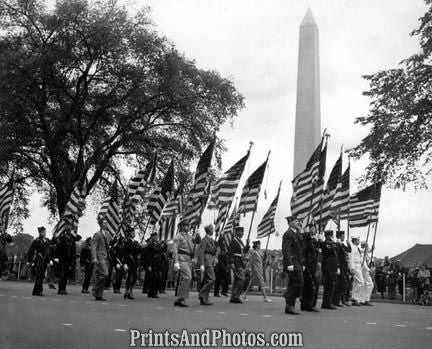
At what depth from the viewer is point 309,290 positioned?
43.7 ft

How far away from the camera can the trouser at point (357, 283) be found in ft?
56.0

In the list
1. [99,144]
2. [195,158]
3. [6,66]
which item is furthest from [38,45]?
[195,158]

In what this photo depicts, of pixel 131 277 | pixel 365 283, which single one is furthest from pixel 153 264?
pixel 365 283

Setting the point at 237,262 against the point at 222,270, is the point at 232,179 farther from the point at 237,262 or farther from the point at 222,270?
the point at 222,270

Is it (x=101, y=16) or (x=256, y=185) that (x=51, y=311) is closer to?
(x=256, y=185)

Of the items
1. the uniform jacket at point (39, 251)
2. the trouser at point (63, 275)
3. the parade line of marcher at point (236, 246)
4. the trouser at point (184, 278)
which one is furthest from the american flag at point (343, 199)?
the uniform jacket at point (39, 251)

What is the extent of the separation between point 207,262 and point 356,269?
4412 millimetres

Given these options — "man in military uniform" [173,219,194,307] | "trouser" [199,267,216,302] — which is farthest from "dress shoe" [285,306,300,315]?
"trouser" [199,267,216,302]

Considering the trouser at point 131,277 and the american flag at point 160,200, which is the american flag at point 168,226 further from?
the trouser at point 131,277

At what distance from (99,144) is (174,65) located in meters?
5.25

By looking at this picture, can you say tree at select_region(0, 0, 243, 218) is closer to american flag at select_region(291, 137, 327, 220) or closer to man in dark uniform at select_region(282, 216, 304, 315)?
american flag at select_region(291, 137, 327, 220)

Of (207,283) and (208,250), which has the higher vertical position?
(208,250)

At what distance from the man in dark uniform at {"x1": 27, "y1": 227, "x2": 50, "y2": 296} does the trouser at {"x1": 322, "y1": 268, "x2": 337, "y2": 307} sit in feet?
21.1

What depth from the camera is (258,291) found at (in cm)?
2564
